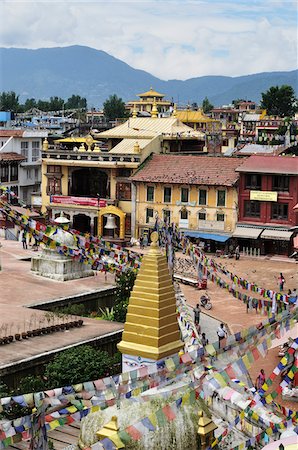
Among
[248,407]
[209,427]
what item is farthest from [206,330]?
[209,427]

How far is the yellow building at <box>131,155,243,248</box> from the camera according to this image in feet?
176

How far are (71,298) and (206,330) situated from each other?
5811 millimetres

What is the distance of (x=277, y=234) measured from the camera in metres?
51.1

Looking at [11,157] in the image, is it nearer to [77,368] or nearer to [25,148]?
[25,148]

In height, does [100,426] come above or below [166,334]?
below

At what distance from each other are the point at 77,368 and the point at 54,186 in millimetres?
37760

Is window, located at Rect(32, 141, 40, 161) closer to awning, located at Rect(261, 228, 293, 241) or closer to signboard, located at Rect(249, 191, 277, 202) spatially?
signboard, located at Rect(249, 191, 277, 202)

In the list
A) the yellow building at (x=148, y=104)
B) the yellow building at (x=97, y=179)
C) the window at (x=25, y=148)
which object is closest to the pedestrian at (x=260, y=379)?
the yellow building at (x=97, y=179)

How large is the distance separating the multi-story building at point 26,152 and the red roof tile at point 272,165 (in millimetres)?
23903

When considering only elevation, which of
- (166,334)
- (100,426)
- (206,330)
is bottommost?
(206,330)

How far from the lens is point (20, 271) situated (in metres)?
40.4

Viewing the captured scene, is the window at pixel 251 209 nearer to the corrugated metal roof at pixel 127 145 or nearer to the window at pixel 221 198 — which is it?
the window at pixel 221 198

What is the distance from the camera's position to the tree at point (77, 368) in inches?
904

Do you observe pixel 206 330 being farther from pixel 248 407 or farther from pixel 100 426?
pixel 100 426
